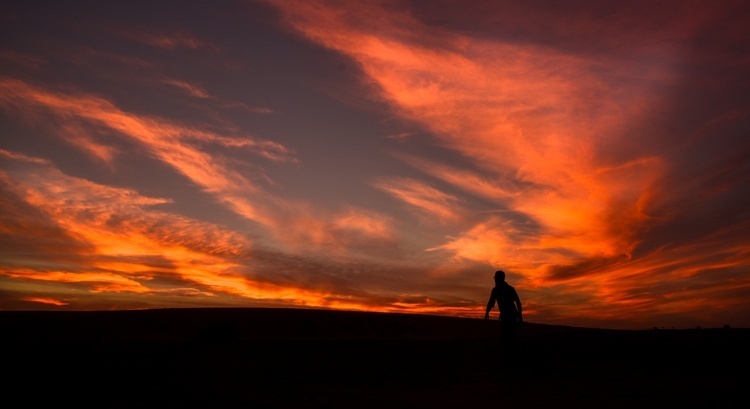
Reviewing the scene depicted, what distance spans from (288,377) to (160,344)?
6.84 meters

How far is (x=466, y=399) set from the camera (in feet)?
33.9

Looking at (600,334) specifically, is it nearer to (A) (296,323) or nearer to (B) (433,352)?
(B) (433,352)

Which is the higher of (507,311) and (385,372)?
(507,311)

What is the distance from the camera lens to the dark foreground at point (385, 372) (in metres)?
9.95

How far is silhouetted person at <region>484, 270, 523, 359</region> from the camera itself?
43.7ft

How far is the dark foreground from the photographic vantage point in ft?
32.6

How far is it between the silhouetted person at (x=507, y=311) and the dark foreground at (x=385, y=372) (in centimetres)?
52

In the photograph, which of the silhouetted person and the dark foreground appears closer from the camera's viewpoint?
the dark foreground

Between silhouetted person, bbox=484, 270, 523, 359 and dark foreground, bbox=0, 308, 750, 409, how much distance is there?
1.71 ft

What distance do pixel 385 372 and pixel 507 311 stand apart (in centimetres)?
405

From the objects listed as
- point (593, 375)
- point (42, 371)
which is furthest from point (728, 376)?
point (42, 371)

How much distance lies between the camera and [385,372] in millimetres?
13883

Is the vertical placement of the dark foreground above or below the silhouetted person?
below

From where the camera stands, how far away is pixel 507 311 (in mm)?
13367
